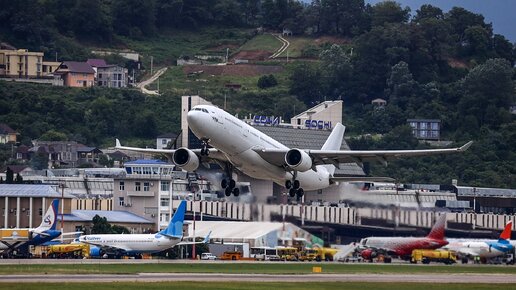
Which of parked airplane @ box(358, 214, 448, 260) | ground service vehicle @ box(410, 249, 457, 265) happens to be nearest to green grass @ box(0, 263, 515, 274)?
parked airplane @ box(358, 214, 448, 260)

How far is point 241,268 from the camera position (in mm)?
121812

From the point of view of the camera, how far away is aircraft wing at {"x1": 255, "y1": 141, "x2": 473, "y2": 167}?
339 feet

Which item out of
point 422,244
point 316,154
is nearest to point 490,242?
point 422,244

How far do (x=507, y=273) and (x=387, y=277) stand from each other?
14.7 metres

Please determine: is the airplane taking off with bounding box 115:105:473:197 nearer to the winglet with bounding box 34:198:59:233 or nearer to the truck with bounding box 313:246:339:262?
the truck with bounding box 313:246:339:262

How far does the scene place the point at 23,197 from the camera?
160 meters

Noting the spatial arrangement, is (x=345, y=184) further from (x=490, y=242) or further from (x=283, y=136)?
(x=283, y=136)

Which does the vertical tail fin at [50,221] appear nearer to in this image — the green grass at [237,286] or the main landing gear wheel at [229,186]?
the main landing gear wheel at [229,186]

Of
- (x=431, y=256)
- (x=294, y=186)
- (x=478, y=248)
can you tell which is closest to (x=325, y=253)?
(x=431, y=256)

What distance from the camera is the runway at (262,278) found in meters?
101

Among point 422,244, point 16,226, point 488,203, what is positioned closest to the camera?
point 422,244

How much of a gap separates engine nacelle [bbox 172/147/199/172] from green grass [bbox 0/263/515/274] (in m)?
11.8

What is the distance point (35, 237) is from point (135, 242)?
856cm

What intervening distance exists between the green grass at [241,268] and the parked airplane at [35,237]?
15.4m
